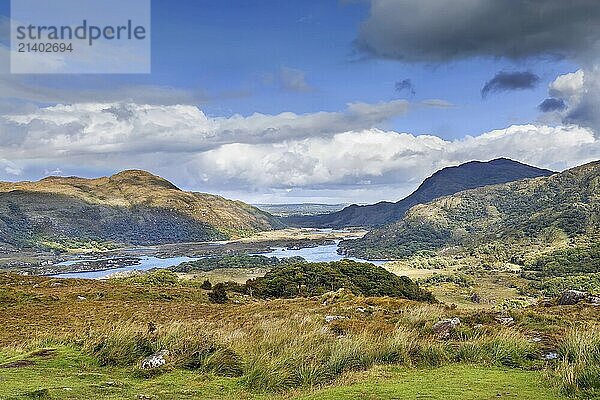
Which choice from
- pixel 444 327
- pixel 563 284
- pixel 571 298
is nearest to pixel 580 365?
pixel 444 327

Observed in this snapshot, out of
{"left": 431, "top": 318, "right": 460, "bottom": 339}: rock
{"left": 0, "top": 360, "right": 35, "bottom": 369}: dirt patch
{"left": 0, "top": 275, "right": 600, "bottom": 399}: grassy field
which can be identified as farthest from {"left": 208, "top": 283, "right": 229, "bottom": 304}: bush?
{"left": 0, "top": 360, "right": 35, "bottom": 369}: dirt patch

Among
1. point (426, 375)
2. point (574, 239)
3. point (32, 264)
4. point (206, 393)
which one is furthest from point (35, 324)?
point (574, 239)

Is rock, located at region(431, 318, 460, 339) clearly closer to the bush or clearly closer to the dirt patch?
the dirt patch

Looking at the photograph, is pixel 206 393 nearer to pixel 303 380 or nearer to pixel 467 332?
pixel 303 380

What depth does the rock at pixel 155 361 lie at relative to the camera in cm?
938

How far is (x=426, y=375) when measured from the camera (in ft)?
27.4

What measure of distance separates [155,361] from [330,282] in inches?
1911

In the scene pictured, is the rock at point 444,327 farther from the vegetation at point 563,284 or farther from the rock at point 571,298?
the vegetation at point 563,284

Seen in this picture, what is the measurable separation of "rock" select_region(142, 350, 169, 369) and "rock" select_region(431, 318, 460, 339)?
6416 millimetres

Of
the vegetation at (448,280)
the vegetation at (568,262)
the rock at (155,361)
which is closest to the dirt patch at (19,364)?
the rock at (155,361)

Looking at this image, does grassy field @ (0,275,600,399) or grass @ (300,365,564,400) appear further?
grassy field @ (0,275,600,399)

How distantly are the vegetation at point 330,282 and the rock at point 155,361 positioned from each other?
36116mm

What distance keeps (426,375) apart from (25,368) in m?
7.34

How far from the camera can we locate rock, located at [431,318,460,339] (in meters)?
12.3
